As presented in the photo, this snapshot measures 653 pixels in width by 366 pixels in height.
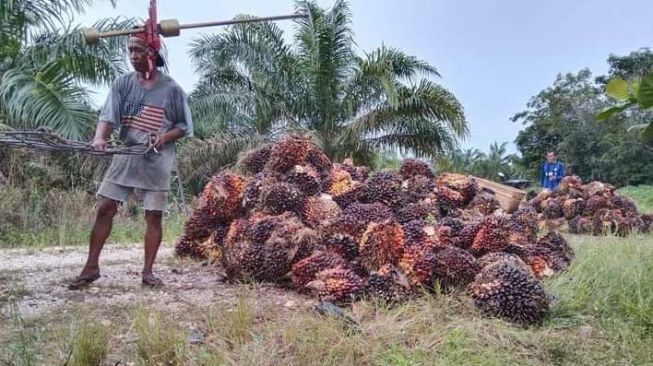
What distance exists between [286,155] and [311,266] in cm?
119

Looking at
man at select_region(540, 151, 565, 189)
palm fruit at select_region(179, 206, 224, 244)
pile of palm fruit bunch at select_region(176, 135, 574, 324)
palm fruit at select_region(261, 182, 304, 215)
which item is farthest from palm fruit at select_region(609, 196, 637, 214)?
palm fruit at select_region(179, 206, 224, 244)

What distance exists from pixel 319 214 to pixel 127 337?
1.78 m

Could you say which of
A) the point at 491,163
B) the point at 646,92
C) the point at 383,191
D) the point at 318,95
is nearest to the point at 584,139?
the point at 491,163

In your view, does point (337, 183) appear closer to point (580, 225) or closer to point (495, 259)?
point (495, 259)

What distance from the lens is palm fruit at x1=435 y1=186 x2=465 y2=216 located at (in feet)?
14.7

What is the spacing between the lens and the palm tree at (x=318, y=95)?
39.6 feet

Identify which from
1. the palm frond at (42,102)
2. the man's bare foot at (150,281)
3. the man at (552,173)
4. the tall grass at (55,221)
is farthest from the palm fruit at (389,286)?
the man at (552,173)

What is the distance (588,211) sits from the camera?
922 cm

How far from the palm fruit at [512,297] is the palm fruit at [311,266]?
767mm

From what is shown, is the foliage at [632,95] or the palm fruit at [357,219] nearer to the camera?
the foliage at [632,95]

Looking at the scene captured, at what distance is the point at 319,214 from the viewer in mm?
4055

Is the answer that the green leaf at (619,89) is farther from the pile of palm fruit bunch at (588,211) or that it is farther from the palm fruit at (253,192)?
the pile of palm fruit bunch at (588,211)

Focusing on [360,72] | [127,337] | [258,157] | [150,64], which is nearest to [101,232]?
[150,64]

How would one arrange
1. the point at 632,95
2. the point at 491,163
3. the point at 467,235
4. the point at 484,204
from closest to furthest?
1. the point at 632,95
2. the point at 467,235
3. the point at 484,204
4. the point at 491,163
